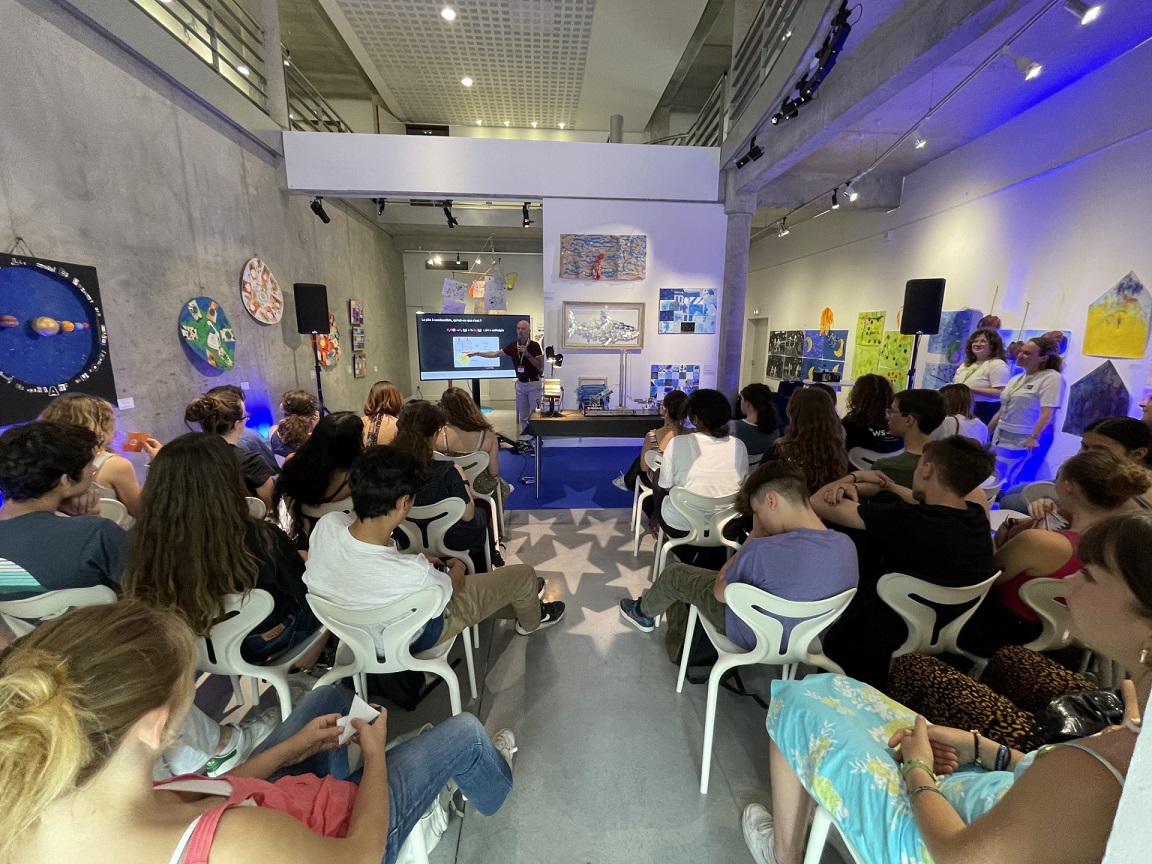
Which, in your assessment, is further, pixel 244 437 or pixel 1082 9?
pixel 244 437

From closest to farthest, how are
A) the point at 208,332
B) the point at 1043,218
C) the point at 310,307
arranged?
the point at 1043,218
the point at 208,332
the point at 310,307

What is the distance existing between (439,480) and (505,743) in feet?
3.80

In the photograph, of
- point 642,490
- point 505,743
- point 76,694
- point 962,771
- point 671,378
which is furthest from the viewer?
point 671,378

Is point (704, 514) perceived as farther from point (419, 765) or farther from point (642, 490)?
point (419, 765)

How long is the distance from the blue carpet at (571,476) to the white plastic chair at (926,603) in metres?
2.89

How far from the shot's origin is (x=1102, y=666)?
1574 millimetres

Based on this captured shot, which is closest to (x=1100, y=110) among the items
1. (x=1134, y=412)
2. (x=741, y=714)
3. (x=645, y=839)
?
(x=1134, y=412)

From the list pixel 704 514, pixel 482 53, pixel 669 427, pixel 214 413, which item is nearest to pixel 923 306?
pixel 669 427

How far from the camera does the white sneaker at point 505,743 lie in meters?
1.72

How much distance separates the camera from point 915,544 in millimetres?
1599

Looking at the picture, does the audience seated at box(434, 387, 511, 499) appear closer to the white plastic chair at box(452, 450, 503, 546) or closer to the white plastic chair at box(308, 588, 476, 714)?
the white plastic chair at box(452, 450, 503, 546)

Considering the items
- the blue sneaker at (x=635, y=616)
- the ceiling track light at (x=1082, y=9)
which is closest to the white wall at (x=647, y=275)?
the ceiling track light at (x=1082, y=9)

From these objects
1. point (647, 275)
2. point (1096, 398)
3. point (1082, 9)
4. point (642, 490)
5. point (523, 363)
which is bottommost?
point (642, 490)

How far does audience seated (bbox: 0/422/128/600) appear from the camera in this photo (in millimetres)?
1427
